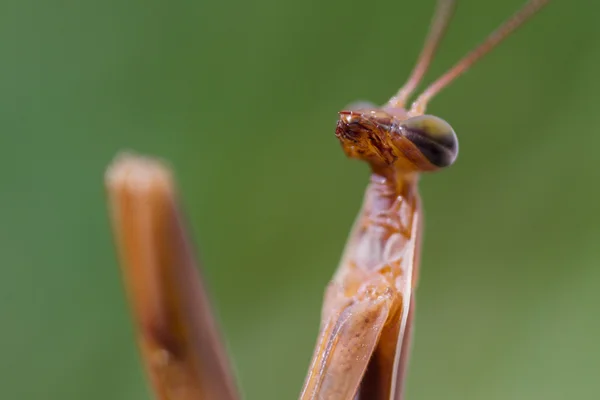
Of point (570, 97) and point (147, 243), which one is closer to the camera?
point (147, 243)

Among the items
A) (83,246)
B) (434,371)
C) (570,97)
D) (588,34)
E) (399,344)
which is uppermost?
(588,34)

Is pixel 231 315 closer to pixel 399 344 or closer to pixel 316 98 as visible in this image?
pixel 316 98

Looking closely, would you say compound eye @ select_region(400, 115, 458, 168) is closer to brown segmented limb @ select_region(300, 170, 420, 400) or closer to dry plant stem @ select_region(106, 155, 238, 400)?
brown segmented limb @ select_region(300, 170, 420, 400)

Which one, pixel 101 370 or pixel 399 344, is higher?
pixel 101 370

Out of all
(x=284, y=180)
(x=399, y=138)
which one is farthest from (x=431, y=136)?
(x=284, y=180)

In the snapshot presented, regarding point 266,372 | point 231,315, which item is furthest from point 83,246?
point 266,372

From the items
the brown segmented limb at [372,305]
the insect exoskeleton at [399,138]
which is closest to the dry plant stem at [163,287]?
the brown segmented limb at [372,305]

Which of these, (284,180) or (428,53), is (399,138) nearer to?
(428,53)

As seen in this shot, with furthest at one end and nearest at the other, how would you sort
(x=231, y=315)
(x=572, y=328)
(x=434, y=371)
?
(x=231, y=315)
(x=434, y=371)
(x=572, y=328)
